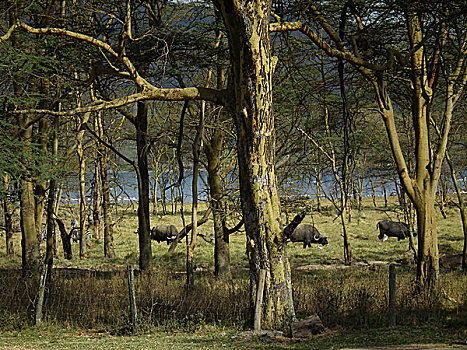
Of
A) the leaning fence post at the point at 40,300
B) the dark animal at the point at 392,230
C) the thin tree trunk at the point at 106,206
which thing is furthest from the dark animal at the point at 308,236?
the leaning fence post at the point at 40,300

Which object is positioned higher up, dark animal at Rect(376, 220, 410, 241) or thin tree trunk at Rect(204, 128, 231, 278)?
thin tree trunk at Rect(204, 128, 231, 278)

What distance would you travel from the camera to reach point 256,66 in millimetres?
8016

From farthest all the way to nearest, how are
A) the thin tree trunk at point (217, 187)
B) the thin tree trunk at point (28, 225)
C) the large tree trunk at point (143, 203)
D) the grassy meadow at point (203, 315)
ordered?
the large tree trunk at point (143, 203) → the thin tree trunk at point (217, 187) → the thin tree trunk at point (28, 225) → the grassy meadow at point (203, 315)

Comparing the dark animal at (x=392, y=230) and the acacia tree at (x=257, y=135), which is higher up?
the acacia tree at (x=257, y=135)

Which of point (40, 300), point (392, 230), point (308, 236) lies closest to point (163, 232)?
point (308, 236)

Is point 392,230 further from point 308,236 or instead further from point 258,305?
point 258,305

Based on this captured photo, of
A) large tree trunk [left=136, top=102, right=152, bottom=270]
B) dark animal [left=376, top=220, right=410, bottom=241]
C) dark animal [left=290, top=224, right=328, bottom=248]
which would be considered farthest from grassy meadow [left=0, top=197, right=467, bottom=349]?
dark animal [left=376, top=220, right=410, bottom=241]

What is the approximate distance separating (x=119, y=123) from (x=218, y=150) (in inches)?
466

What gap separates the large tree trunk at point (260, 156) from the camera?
26.3 ft

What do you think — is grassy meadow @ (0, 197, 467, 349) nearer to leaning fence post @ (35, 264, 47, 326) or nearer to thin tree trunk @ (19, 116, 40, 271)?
leaning fence post @ (35, 264, 47, 326)

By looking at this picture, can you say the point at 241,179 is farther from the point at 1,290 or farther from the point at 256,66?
the point at 1,290

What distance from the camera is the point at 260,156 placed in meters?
Answer: 8.05

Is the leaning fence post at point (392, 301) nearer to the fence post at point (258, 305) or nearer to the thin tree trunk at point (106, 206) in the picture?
the fence post at point (258, 305)

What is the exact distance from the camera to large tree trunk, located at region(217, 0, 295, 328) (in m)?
8.01
